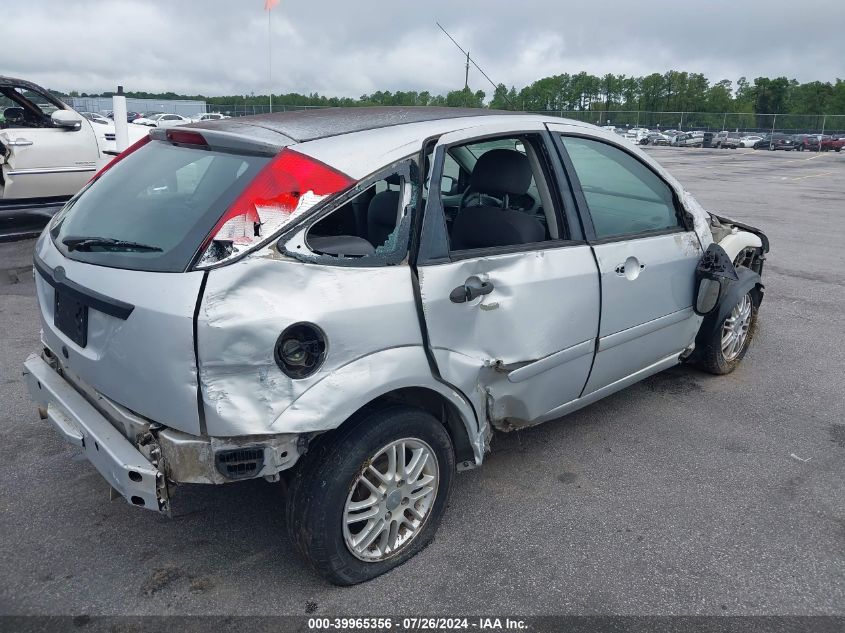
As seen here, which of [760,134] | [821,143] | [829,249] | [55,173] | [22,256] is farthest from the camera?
[760,134]

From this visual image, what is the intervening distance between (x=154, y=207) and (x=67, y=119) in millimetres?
7049

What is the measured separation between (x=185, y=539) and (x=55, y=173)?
7227mm

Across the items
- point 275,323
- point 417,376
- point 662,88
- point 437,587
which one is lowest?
point 437,587

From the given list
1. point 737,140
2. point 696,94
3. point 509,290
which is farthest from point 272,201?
point 696,94

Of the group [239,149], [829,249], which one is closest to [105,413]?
[239,149]

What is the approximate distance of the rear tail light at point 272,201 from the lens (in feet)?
7.38

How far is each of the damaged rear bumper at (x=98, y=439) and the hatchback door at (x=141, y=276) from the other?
12 centimetres

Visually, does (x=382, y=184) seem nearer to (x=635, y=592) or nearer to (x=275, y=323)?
(x=275, y=323)

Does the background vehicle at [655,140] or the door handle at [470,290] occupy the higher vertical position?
the background vehicle at [655,140]

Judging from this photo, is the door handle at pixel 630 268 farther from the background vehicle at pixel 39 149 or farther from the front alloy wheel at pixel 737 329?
the background vehicle at pixel 39 149

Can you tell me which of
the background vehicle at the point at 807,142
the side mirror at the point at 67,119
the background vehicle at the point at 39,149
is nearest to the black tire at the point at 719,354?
the background vehicle at the point at 39,149

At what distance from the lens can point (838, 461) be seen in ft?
11.9

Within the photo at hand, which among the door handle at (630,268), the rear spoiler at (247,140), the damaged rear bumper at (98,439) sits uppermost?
the rear spoiler at (247,140)

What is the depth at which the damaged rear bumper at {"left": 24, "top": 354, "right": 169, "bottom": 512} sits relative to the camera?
2.27m
